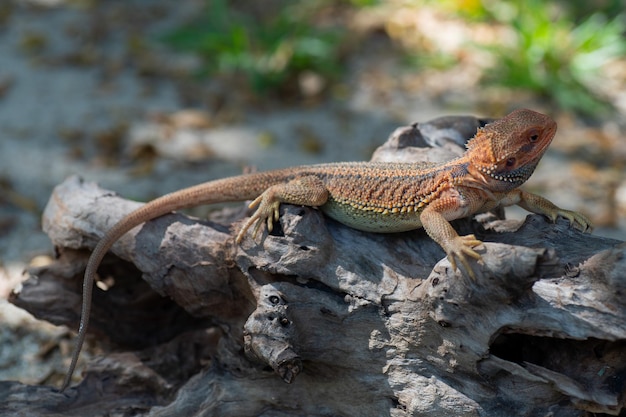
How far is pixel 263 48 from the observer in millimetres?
8234

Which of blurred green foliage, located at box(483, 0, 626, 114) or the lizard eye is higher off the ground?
blurred green foliage, located at box(483, 0, 626, 114)

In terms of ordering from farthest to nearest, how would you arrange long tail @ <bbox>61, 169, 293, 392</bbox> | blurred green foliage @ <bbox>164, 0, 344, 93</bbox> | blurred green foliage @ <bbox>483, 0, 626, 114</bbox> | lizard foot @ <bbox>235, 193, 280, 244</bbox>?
blurred green foliage @ <bbox>164, 0, 344, 93</bbox>
blurred green foliage @ <bbox>483, 0, 626, 114</bbox>
long tail @ <bbox>61, 169, 293, 392</bbox>
lizard foot @ <bbox>235, 193, 280, 244</bbox>

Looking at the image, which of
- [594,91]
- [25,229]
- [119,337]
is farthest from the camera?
[594,91]

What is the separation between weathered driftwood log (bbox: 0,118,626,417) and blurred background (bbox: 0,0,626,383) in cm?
170

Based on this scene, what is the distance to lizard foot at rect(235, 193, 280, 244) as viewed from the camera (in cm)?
386

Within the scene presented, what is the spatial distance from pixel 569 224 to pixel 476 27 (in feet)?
19.5

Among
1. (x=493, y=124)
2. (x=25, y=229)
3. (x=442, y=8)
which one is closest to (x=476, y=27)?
(x=442, y=8)

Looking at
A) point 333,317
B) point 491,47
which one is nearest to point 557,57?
A: point 491,47

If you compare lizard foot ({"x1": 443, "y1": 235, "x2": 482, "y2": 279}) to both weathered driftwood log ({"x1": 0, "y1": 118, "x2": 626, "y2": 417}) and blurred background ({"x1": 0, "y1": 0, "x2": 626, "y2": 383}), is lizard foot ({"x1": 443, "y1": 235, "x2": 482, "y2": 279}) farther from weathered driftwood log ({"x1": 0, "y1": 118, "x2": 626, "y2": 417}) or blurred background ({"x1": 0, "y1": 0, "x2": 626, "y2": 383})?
blurred background ({"x1": 0, "y1": 0, "x2": 626, "y2": 383})

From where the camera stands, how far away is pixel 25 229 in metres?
6.08

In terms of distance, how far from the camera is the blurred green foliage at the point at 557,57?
25.3ft

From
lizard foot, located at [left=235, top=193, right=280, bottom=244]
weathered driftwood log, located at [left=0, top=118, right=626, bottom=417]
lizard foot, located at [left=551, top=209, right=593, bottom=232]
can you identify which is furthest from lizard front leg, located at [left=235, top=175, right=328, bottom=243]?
lizard foot, located at [left=551, top=209, right=593, bottom=232]

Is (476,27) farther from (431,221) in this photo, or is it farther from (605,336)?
(605,336)

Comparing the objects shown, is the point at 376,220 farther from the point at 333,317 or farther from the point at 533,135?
the point at 533,135
